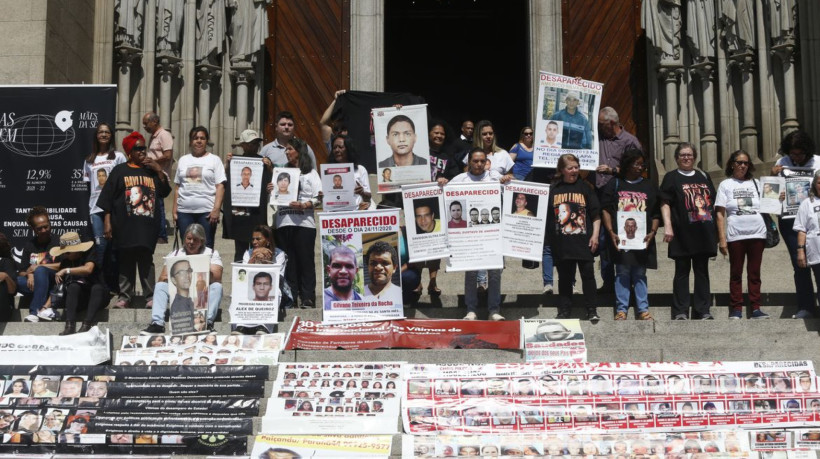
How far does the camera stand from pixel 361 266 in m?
9.17

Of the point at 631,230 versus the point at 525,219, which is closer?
the point at 631,230

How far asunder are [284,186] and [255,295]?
49.6 inches

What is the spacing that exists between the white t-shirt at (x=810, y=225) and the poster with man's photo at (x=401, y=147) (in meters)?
3.33

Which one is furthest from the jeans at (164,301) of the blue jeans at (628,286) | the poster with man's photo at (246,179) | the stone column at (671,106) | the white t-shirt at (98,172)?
the stone column at (671,106)

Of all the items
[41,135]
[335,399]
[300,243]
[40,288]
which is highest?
[41,135]

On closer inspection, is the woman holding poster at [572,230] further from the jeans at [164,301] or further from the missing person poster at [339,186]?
the jeans at [164,301]

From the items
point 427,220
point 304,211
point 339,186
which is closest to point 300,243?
point 304,211

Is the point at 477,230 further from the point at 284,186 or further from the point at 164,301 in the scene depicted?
the point at 164,301

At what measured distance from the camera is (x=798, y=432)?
698cm

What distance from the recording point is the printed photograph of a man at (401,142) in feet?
32.8

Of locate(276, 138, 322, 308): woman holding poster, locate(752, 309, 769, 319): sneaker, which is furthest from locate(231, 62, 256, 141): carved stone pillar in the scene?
locate(752, 309, 769, 319): sneaker

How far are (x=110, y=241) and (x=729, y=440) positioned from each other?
575cm

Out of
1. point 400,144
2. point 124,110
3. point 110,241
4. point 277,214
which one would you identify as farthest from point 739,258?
point 124,110

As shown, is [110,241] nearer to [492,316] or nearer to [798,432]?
[492,316]
